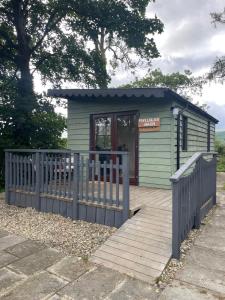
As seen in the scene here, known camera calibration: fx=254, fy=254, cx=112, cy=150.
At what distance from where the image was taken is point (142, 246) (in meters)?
3.57

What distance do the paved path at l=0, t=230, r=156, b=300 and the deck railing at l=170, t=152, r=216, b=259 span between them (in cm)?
88

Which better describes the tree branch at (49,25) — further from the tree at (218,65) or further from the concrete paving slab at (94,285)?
the concrete paving slab at (94,285)

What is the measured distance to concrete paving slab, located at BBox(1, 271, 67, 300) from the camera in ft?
8.49

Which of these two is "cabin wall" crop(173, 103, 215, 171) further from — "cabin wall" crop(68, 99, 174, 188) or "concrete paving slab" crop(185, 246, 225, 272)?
"concrete paving slab" crop(185, 246, 225, 272)

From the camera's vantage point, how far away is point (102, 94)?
6965mm

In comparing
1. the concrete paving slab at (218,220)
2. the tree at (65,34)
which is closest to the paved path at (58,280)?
the concrete paving slab at (218,220)

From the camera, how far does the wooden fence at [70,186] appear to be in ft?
14.6

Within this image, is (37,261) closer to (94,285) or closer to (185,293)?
(94,285)

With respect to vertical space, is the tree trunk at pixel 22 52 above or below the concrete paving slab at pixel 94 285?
above

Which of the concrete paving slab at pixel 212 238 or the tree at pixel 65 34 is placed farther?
the tree at pixel 65 34

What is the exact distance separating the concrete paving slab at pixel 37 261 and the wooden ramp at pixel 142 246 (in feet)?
1.82

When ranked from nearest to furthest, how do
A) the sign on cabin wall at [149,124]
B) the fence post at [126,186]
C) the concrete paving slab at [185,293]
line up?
the concrete paving slab at [185,293], the fence post at [126,186], the sign on cabin wall at [149,124]

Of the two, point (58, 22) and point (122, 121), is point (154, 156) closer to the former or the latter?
point (122, 121)

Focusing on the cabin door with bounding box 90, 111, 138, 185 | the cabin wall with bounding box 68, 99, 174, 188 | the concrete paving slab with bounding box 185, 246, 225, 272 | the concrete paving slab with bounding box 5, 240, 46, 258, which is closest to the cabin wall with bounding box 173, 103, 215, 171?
the cabin wall with bounding box 68, 99, 174, 188
